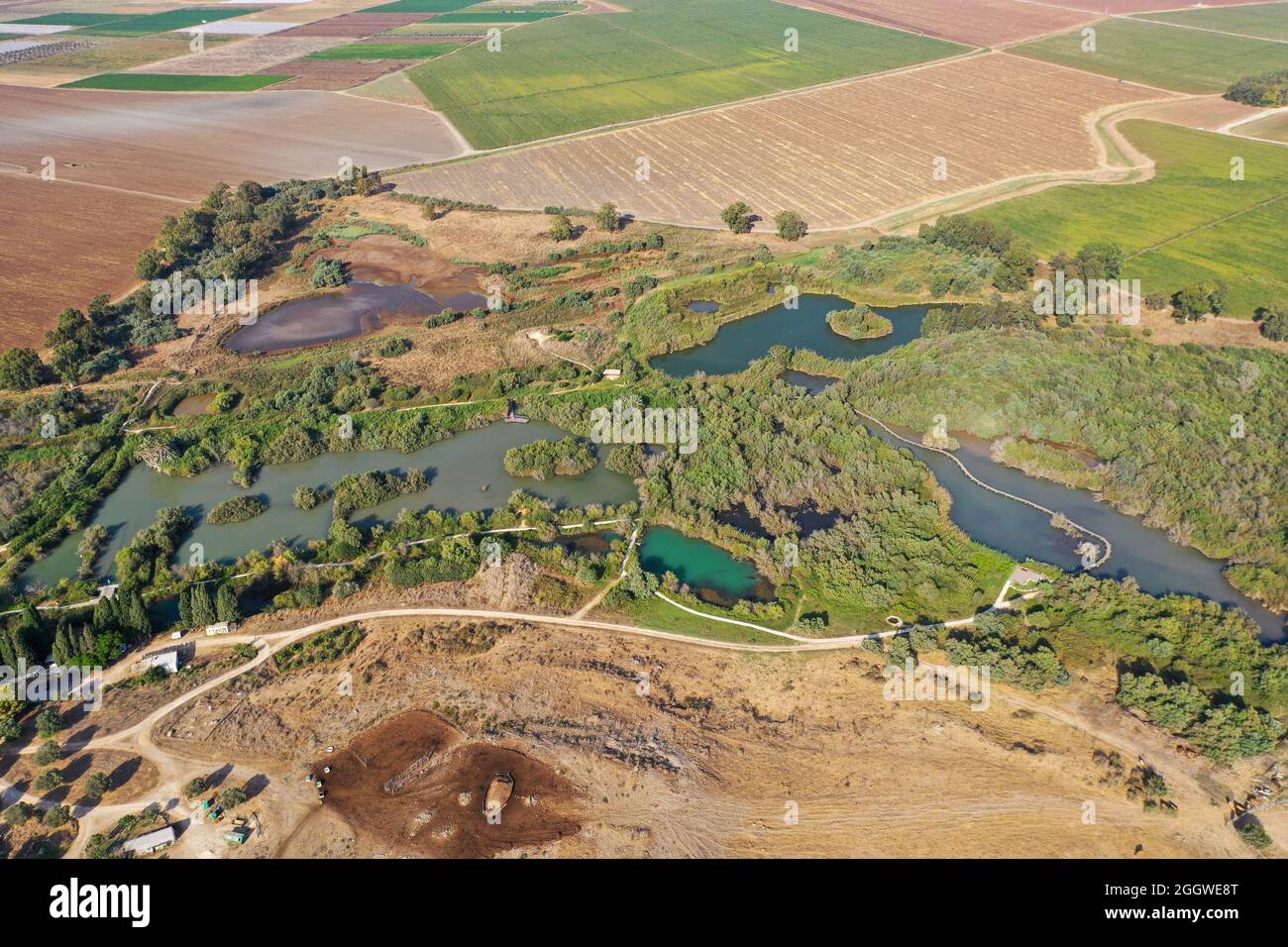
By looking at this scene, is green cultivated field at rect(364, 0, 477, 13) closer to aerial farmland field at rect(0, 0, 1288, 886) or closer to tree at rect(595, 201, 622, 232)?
aerial farmland field at rect(0, 0, 1288, 886)

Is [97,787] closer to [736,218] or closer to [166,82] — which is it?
[736,218]

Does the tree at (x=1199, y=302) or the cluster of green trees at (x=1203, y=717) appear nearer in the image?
the cluster of green trees at (x=1203, y=717)

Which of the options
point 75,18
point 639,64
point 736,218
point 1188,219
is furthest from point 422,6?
point 1188,219

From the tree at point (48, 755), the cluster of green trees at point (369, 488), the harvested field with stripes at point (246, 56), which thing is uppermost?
the harvested field with stripes at point (246, 56)

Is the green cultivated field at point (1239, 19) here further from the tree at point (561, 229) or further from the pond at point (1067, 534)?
the pond at point (1067, 534)

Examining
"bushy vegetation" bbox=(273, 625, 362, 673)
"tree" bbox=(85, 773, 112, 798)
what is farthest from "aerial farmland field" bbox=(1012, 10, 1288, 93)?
"tree" bbox=(85, 773, 112, 798)

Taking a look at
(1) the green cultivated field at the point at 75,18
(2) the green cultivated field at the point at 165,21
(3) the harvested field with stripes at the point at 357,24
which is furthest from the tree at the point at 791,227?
(1) the green cultivated field at the point at 75,18
